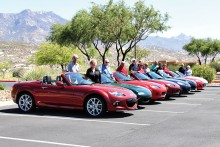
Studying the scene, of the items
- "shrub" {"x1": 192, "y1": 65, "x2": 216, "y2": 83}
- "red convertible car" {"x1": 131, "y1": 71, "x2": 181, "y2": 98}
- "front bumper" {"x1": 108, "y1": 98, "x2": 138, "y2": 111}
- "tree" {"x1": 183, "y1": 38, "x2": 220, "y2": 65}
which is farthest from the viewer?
"tree" {"x1": 183, "y1": 38, "x2": 220, "y2": 65}

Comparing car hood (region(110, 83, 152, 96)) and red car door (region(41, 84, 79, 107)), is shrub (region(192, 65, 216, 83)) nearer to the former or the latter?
car hood (region(110, 83, 152, 96))

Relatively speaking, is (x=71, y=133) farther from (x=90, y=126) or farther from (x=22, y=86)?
(x=22, y=86)

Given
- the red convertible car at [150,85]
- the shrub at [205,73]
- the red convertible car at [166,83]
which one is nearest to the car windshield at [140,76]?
the red convertible car at [166,83]

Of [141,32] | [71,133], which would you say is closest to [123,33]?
[141,32]

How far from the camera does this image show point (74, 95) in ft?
35.9

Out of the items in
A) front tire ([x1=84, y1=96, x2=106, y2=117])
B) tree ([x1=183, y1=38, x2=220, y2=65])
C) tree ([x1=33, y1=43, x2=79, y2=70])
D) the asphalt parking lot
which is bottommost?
the asphalt parking lot

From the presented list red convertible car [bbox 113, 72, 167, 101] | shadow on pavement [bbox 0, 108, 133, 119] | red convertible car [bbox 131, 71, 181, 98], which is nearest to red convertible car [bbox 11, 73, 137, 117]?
shadow on pavement [bbox 0, 108, 133, 119]

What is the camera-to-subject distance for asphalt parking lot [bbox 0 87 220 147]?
7.41 m

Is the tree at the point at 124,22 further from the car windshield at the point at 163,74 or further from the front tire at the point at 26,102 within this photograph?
the front tire at the point at 26,102

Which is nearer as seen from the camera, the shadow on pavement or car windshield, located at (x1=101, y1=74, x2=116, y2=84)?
the shadow on pavement

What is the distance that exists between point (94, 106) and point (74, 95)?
67 centimetres

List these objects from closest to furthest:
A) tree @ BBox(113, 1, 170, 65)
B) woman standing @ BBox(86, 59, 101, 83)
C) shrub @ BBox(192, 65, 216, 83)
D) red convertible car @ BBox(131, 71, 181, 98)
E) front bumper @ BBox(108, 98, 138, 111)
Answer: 1. front bumper @ BBox(108, 98, 138, 111)
2. woman standing @ BBox(86, 59, 101, 83)
3. red convertible car @ BBox(131, 71, 181, 98)
4. shrub @ BBox(192, 65, 216, 83)
5. tree @ BBox(113, 1, 170, 65)

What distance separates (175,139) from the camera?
7637 mm

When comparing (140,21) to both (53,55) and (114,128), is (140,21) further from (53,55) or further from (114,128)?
(114,128)
